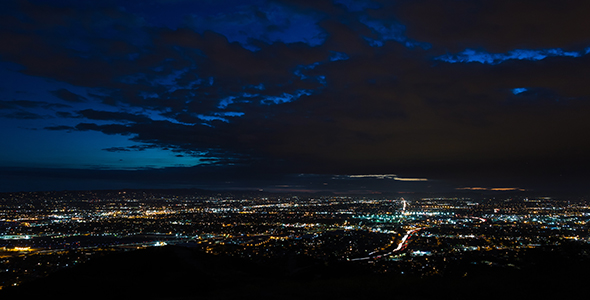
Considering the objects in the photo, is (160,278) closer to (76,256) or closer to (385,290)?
(385,290)

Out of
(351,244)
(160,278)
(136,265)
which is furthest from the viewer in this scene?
(351,244)

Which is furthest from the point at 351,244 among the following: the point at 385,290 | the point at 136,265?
the point at 385,290

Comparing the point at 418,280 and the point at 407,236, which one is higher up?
A: the point at 418,280

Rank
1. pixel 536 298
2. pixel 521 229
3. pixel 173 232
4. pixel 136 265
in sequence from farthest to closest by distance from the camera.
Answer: pixel 173 232 → pixel 521 229 → pixel 136 265 → pixel 536 298

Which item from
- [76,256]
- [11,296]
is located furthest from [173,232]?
[11,296]

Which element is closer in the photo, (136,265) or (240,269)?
(136,265)

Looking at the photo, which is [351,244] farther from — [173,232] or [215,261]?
[173,232]
